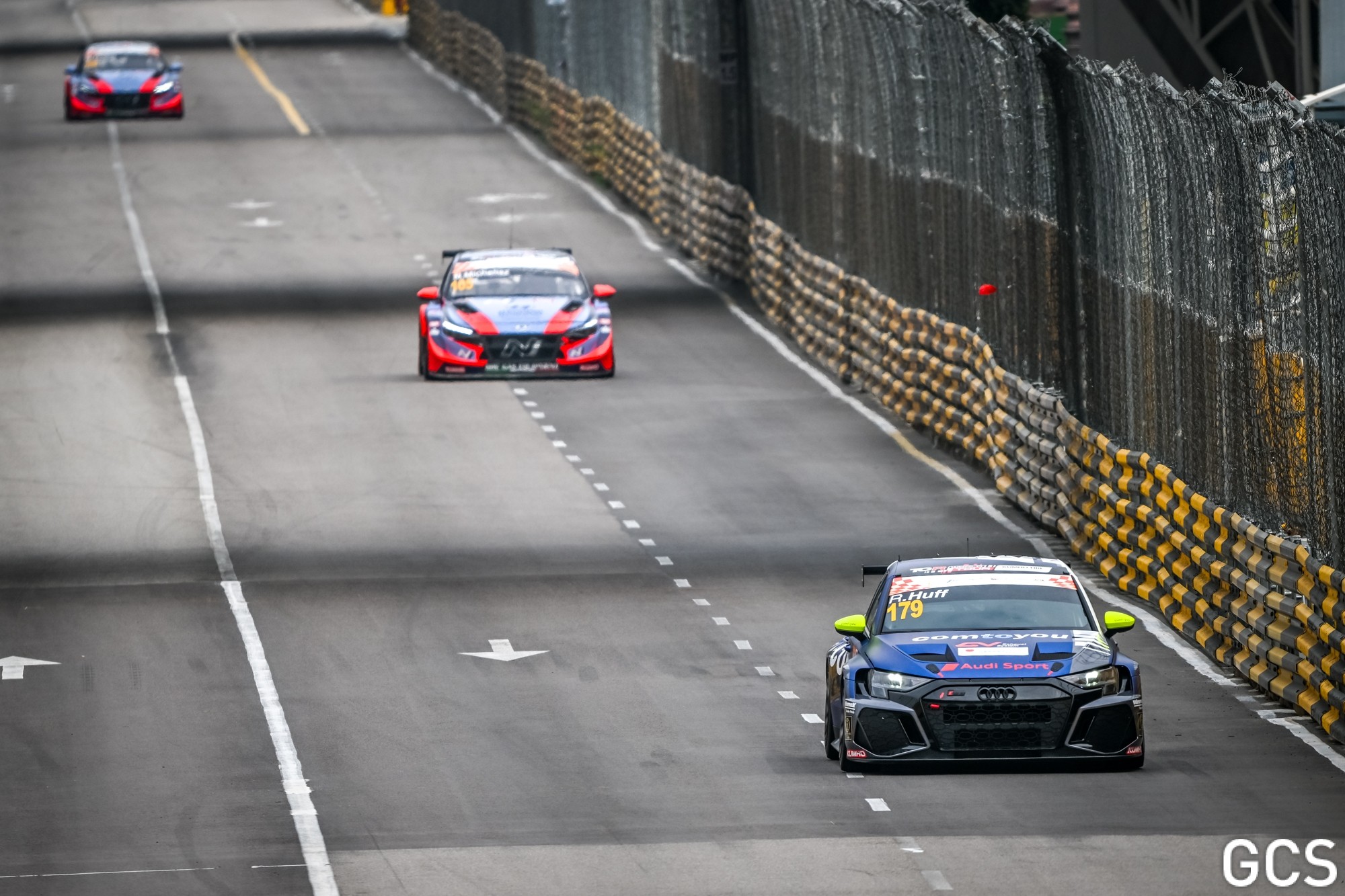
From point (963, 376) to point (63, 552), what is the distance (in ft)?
33.6

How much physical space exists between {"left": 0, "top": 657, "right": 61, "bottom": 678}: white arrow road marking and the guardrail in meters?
9.00

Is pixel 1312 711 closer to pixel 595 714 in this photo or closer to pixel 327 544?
pixel 595 714

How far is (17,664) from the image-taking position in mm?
22734

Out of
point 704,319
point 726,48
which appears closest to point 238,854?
point 704,319

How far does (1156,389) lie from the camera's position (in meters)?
25.6

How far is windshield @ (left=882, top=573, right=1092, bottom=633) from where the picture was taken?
18406 millimetres

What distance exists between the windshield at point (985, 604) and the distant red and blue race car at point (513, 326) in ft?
60.4

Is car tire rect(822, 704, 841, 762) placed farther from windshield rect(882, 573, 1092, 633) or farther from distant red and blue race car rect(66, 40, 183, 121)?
distant red and blue race car rect(66, 40, 183, 121)

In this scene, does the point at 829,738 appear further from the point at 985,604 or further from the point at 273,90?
the point at 273,90

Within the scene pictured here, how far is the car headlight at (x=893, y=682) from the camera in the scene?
17766mm

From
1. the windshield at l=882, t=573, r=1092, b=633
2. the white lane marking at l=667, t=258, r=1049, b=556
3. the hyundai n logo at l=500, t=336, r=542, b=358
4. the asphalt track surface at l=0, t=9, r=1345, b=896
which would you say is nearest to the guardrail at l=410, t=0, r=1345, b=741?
the white lane marking at l=667, t=258, r=1049, b=556

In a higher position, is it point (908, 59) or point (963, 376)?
point (908, 59)

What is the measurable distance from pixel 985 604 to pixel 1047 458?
10.2 meters

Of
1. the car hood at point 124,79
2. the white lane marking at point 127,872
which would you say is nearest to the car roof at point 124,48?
the car hood at point 124,79
